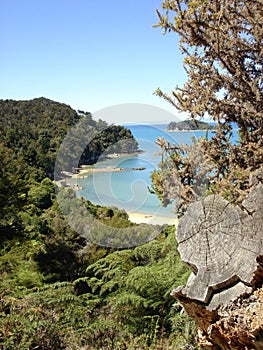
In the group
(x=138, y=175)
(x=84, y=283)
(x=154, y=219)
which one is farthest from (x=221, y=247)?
(x=154, y=219)

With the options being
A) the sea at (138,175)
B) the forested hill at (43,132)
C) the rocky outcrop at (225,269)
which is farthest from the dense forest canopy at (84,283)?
the rocky outcrop at (225,269)

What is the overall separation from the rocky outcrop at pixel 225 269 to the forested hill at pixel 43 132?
5.09 m

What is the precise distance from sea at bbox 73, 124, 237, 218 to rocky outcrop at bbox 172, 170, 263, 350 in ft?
11.9

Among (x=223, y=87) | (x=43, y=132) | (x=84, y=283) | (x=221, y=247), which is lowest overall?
(x=84, y=283)

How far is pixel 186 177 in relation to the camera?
572 centimetres

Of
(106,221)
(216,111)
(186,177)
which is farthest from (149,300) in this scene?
(106,221)

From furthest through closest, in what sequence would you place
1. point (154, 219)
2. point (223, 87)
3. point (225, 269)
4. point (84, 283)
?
point (154, 219), point (84, 283), point (223, 87), point (225, 269)

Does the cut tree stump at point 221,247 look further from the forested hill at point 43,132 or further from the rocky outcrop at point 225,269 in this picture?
the forested hill at point 43,132

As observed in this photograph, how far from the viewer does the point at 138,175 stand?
7.32 meters

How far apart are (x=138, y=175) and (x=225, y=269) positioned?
5.35 meters

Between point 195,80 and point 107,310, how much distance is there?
11.1ft

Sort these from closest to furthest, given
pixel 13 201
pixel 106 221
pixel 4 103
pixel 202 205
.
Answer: pixel 202 205 < pixel 13 201 < pixel 106 221 < pixel 4 103

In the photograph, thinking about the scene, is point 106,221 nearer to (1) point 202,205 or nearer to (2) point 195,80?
(2) point 195,80

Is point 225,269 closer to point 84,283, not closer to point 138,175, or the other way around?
point 84,283
